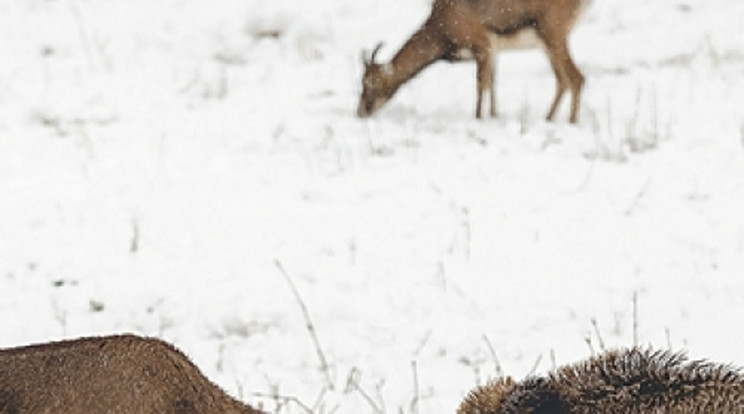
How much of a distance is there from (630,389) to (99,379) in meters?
0.97

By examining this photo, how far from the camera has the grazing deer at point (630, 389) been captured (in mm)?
2381

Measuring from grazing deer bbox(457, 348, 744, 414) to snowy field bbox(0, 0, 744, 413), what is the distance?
7.75 ft

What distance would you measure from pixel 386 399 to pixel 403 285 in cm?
138

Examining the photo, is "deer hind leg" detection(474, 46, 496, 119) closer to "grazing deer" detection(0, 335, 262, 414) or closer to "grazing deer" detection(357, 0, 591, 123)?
"grazing deer" detection(357, 0, 591, 123)

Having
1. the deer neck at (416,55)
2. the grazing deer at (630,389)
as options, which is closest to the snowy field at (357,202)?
the deer neck at (416,55)

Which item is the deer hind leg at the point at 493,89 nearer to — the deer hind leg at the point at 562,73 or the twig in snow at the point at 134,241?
the deer hind leg at the point at 562,73

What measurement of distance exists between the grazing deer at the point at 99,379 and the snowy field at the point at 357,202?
240cm

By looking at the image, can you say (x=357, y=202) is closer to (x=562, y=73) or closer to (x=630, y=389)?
(x=562, y=73)

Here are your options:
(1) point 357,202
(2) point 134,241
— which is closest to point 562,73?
(1) point 357,202

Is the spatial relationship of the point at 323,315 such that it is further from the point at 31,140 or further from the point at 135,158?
the point at 31,140

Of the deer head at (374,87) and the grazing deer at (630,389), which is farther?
the deer head at (374,87)

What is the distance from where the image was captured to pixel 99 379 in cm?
232

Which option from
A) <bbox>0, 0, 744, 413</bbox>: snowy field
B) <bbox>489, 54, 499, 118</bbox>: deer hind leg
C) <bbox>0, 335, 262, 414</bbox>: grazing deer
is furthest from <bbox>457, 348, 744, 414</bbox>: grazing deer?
<bbox>489, 54, 499, 118</bbox>: deer hind leg

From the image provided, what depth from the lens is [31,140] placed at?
848 centimetres
